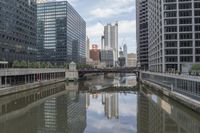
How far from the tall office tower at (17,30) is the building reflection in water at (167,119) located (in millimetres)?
107431

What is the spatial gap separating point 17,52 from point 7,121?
Answer: 12275cm

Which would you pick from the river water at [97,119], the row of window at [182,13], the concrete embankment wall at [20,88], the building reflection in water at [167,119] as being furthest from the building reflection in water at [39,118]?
the row of window at [182,13]

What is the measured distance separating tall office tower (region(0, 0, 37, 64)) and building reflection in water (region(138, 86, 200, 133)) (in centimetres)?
10743

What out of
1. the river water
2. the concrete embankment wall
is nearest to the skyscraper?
the concrete embankment wall

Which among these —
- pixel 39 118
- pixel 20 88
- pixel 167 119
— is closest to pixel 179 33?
pixel 20 88

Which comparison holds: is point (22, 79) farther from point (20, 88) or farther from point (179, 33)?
point (179, 33)

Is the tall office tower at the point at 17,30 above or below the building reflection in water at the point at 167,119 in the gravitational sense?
above

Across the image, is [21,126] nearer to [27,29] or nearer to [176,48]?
[176,48]

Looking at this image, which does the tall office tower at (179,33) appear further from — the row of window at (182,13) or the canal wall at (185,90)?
the canal wall at (185,90)

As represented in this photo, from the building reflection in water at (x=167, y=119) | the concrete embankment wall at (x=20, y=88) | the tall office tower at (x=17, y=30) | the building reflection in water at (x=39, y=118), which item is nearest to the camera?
the building reflection in water at (x=167, y=119)

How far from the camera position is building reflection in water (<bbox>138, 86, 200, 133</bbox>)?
137 ft

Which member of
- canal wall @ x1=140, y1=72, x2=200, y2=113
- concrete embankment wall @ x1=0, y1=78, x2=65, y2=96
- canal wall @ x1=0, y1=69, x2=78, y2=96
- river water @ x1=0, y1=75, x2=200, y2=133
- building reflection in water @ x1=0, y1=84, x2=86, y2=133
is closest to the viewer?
river water @ x1=0, y1=75, x2=200, y2=133

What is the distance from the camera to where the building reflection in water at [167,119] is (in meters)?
41.8

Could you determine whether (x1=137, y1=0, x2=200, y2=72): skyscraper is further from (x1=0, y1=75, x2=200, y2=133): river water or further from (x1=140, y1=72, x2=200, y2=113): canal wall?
(x1=0, y1=75, x2=200, y2=133): river water
